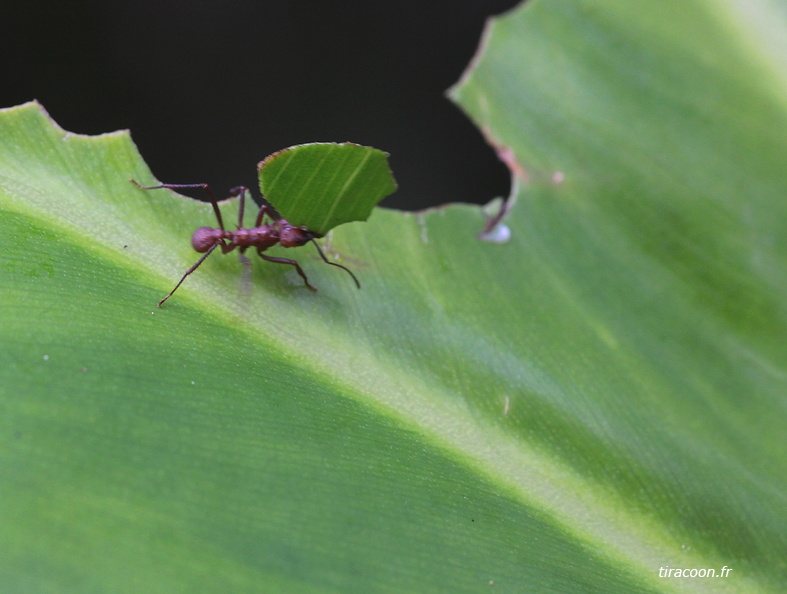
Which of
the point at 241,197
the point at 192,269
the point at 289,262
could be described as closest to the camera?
the point at 192,269

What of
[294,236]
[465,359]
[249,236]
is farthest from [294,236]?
[465,359]

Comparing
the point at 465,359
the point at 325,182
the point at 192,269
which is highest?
the point at 325,182

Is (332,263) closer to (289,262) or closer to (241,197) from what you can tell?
(289,262)

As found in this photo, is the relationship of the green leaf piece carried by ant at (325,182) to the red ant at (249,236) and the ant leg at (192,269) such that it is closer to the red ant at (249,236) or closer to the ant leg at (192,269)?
the red ant at (249,236)

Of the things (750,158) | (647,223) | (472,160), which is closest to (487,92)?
(647,223)

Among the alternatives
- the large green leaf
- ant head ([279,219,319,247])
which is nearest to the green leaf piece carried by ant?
ant head ([279,219,319,247])

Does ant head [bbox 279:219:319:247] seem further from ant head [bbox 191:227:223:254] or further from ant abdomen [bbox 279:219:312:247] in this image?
ant head [bbox 191:227:223:254]

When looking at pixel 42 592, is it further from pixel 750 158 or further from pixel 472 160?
pixel 472 160
